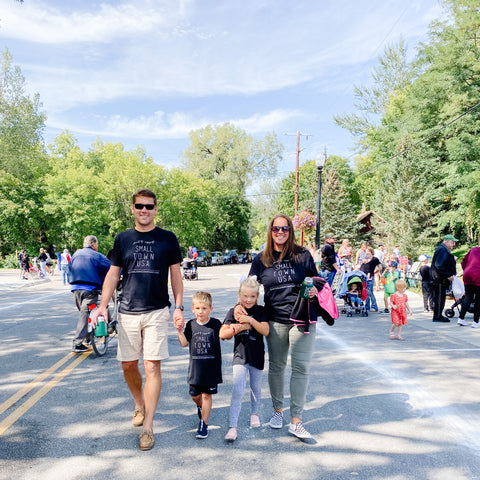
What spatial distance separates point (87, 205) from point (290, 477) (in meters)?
42.9

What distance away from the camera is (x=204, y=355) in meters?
3.99

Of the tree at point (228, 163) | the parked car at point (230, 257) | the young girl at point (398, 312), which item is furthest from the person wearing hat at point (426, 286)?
the tree at point (228, 163)

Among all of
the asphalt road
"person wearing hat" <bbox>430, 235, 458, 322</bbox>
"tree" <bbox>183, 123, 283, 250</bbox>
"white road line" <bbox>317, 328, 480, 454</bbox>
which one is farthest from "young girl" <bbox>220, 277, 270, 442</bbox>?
"tree" <bbox>183, 123, 283, 250</bbox>

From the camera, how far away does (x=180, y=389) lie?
5340 millimetres

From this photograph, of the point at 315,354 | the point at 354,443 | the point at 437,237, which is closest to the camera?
the point at 354,443

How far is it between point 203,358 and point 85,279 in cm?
387

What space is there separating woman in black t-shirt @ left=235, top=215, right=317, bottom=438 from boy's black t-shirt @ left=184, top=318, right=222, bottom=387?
33 centimetres

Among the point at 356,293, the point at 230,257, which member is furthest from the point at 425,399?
the point at 230,257

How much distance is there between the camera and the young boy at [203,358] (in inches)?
155

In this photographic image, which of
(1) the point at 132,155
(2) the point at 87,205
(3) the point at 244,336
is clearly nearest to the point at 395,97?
(1) the point at 132,155

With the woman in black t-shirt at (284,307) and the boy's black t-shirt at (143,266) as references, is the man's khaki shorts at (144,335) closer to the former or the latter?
the boy's black t-shirt at (143,266)

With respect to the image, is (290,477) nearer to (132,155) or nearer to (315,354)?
(315,354)

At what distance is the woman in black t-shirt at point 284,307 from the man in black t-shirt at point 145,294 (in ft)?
2.30

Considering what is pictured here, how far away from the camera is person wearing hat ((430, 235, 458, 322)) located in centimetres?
1021
